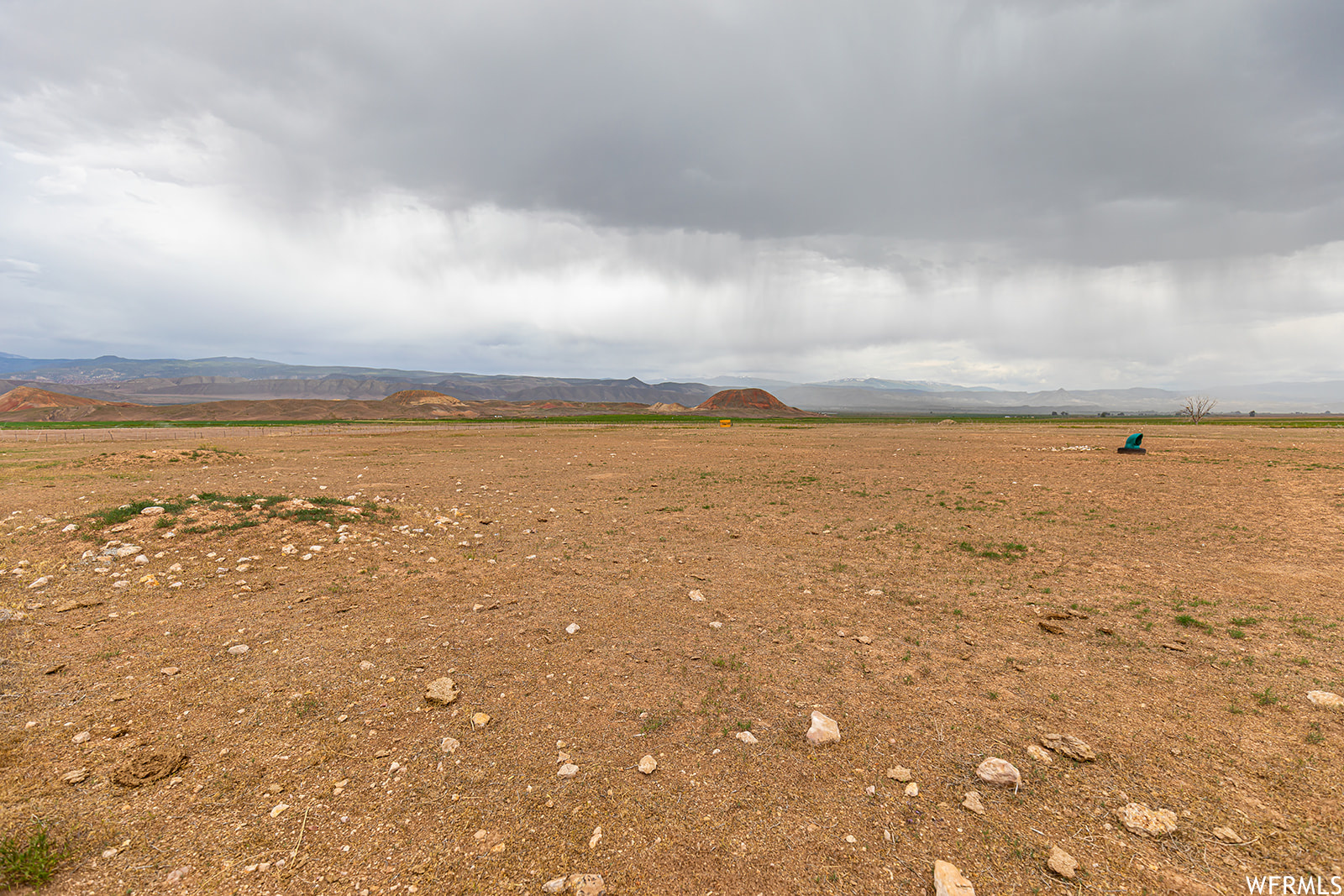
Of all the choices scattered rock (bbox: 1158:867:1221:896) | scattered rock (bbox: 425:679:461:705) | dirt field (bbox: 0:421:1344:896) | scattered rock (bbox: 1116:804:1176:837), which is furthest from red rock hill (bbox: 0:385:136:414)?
scattered rock (bbox: 1158:867:1221:896)

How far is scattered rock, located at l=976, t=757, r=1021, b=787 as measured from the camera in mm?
4133

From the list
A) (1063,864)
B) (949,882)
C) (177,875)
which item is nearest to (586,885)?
(949,882)

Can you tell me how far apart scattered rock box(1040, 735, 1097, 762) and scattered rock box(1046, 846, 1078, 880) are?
130 cm

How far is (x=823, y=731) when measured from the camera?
4.75 metres

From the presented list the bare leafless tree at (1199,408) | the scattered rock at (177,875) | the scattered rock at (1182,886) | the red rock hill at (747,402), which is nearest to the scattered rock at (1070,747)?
the scattered rock at (1182,886)

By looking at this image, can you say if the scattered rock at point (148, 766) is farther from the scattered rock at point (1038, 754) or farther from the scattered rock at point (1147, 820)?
the scattered rock at point (1147, 820)

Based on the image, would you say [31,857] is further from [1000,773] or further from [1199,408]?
[1199,408]

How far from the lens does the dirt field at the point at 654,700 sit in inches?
137

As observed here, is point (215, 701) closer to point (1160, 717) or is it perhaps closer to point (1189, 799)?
point (1189, 799)

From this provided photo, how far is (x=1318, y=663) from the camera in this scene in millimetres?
5902

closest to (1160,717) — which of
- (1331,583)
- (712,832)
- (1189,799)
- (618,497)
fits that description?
(1189,799)

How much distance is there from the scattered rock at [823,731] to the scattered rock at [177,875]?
475cm

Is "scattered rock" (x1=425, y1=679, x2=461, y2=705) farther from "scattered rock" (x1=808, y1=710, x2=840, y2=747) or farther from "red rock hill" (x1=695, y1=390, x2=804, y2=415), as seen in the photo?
"red rock hill" (x1=695, y1=390, x2=804, y2=415)

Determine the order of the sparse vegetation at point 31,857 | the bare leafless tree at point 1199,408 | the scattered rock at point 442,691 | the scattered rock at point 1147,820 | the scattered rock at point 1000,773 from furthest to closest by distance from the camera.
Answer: the bare leafless tree at point 1199,408 → the scattered rock at point 442,691 → the scattered rock at point 1000,773 → the scattered rock at point 1147,820 → the sparse vegetation at point 31,857
